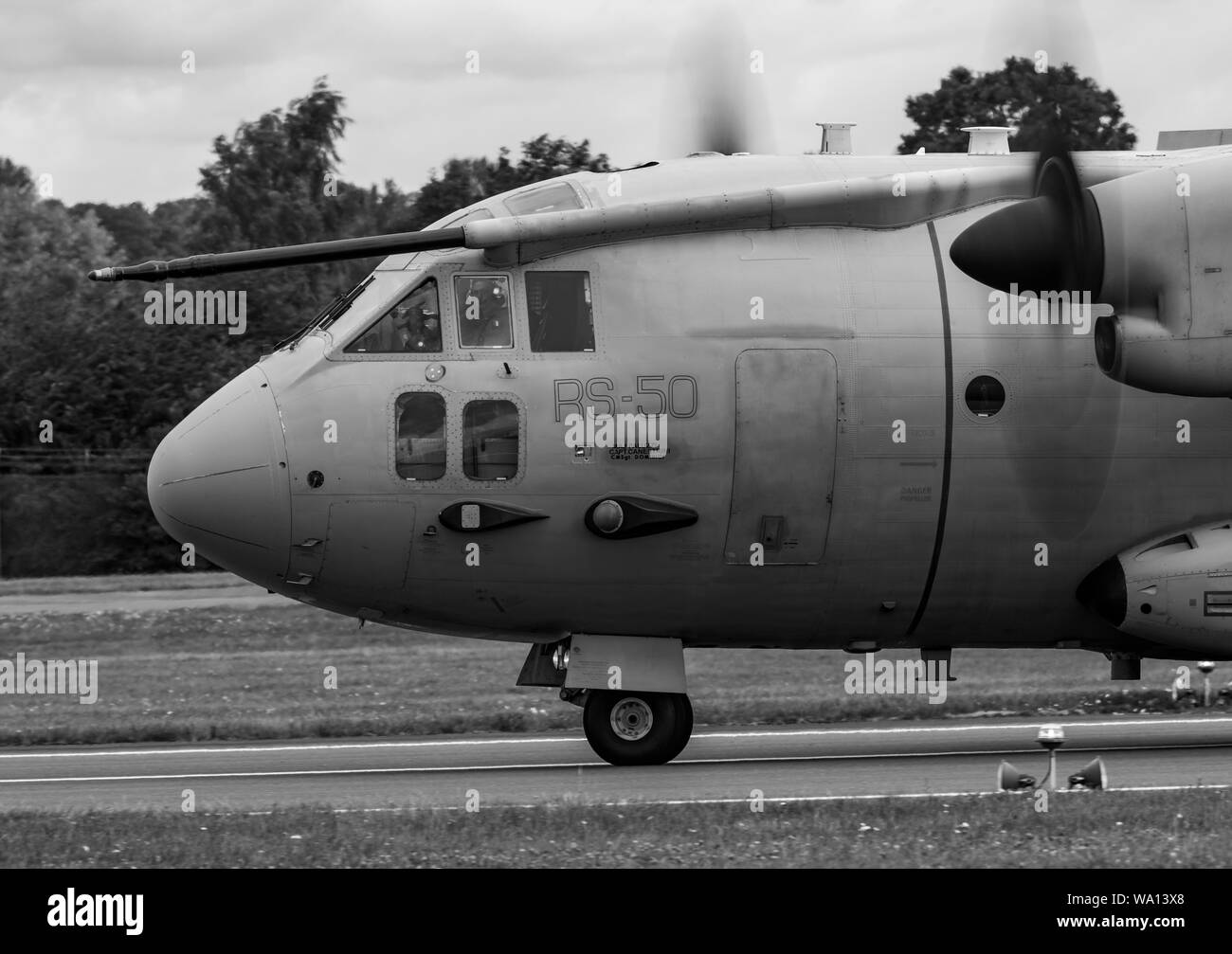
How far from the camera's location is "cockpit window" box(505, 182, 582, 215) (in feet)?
46.6

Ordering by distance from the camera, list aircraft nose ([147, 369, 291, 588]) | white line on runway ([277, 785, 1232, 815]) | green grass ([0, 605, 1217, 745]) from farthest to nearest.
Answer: green grass ([0, 605, 1217, 745])
aircraft nose ([147, 369, 291, 588])
white line on runway ([277, 785, 1232, 815])

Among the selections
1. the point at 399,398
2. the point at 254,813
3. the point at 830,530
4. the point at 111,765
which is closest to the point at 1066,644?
the point at 830,530

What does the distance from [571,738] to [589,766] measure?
3104 millimetres

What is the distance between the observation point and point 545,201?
14273mm

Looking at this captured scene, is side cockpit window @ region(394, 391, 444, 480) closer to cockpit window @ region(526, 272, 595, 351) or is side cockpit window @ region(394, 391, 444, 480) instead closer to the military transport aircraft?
the military transport aircraft

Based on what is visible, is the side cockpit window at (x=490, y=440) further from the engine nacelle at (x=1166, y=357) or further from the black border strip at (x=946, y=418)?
the engine nacelle at (x=1166, y=357)

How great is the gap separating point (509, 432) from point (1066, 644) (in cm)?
533

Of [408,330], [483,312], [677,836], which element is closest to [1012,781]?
[677,836]

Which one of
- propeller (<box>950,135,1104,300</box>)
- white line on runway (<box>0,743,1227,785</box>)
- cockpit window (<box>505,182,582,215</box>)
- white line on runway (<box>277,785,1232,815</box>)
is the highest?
cockpit window (<box>505,182,582,215</box>)

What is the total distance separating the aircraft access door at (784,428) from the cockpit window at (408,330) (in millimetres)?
2546

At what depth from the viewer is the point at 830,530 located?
552 inches

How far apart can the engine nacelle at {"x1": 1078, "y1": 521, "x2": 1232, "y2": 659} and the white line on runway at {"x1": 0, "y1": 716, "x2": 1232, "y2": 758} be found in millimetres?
3818

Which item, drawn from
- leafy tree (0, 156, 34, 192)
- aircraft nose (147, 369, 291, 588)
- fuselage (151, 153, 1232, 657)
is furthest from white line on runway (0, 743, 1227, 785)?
leafy tree (0, 156, 34, 192)

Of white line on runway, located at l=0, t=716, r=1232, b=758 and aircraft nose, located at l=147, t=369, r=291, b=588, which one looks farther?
white line on runway, located at l=0, t=716, r=1232, b=758
